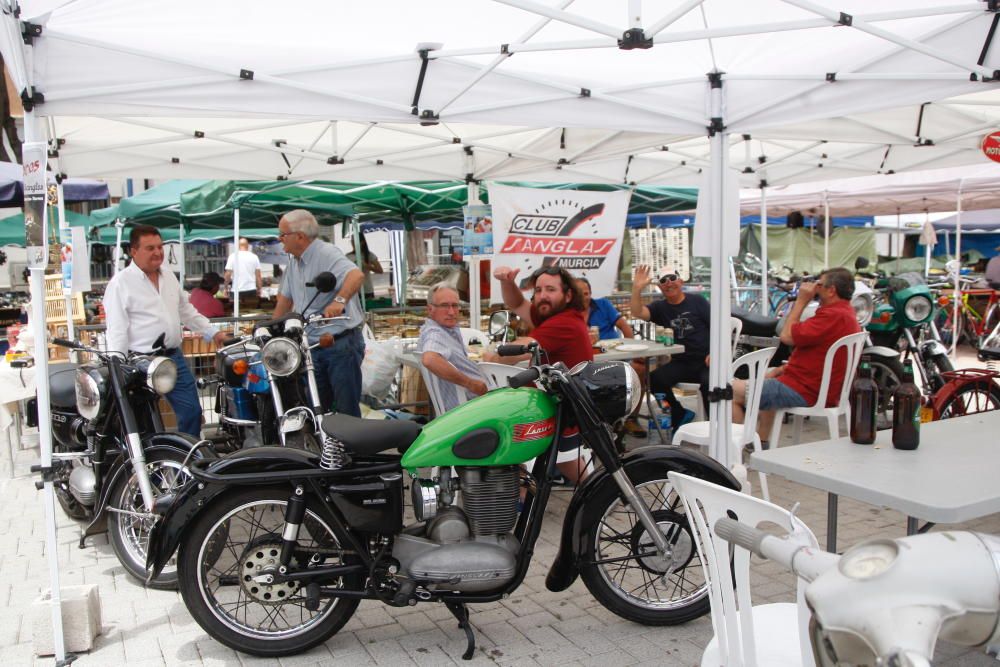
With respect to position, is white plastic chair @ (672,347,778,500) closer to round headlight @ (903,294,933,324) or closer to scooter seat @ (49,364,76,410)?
round headlight @ (903,294,933,324)

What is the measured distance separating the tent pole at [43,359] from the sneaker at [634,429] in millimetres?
4588

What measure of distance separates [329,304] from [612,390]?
245 centimetres

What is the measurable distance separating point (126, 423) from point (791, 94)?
382 cm

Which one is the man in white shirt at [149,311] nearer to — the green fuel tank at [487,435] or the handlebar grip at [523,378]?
the green fuel tank at [487,435]

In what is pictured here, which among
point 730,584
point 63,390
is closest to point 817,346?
point 730,584

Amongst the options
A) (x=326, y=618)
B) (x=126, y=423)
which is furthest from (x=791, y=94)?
(x=126, y=423)

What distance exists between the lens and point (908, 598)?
74 centimetres

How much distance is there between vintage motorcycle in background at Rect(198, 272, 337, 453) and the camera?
4.30 m

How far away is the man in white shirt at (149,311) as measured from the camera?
444 cm

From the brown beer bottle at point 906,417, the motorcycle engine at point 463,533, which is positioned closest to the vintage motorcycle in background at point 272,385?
the motorcycle engine at point 463,533

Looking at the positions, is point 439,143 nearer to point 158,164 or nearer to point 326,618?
point 158,164

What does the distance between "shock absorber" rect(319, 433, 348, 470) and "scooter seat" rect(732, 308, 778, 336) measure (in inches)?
192

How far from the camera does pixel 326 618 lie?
314 centimetres

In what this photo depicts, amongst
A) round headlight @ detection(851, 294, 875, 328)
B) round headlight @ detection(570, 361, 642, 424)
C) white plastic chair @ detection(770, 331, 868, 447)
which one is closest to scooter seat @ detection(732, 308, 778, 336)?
round headlight @ detection(851, 294, 875, 328)
